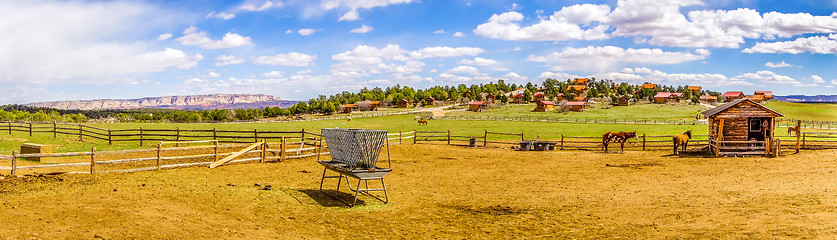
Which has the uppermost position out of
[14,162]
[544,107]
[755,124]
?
[544,107]

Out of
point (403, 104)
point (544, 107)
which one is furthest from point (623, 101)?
point (403, 104)

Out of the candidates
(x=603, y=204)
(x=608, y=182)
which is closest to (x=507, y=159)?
(x=608, y=182)

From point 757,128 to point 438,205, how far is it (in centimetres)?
2258

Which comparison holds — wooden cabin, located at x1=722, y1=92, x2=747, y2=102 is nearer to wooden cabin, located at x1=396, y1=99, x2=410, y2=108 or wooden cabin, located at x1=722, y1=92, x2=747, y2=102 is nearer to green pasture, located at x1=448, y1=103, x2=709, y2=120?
green pasture, located at x1=448, y1=103, x2=709, y2=120

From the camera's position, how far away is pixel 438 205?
13117 millimetres

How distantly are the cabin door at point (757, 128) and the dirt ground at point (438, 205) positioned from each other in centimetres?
745

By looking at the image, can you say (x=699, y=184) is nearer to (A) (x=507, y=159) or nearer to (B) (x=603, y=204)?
(B) (x=603, y=204)

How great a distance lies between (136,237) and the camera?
8305mm

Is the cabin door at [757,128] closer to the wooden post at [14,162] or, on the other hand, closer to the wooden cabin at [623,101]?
the wooden post at [14,162]

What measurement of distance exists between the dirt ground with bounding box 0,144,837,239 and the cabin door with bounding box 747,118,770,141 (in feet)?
24.4

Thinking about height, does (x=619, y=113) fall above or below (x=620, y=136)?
above

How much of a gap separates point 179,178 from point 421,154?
13.3 meters

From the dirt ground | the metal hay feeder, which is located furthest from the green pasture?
the metal hay feeder

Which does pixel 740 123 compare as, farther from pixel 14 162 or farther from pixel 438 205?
pixel 14 162
